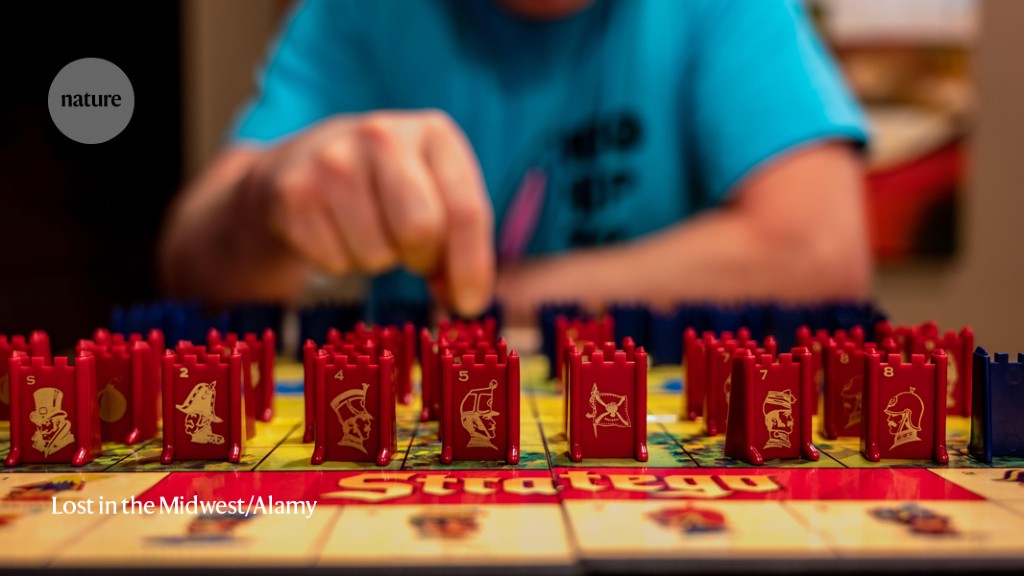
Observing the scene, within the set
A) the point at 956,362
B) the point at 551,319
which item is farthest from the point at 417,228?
the point at 956,362

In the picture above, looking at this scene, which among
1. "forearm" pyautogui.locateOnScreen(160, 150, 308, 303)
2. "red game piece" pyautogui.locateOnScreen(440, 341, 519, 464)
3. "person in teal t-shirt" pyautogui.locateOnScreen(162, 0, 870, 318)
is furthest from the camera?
"person in teal t-shirt" pyautogui.locateOnScreen(162, 0, 870, 318)

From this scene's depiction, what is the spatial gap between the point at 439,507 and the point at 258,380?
397mm

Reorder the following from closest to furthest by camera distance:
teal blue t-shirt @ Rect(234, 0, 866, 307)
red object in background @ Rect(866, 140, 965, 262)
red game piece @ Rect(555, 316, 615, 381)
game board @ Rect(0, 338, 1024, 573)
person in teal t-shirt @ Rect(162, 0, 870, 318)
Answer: game board @ Rect(0, 338, 1024, 573), red game piece @ Rect(555, 316, 615, 381), person in teal t-shirt @ Rect(162, 0, 870, 318), teal blue t-shirt @ Rect(234, 0, 866, 307), red object in background @ Rect(866, 140, 965, 262)

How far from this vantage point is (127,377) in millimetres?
883

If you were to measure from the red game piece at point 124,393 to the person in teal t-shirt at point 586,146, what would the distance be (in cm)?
43

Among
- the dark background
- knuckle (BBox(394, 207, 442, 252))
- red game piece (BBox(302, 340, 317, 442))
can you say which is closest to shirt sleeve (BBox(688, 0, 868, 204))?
knuckle (BBox(394, 207, 442, 252))

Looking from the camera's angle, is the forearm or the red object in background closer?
the forearm

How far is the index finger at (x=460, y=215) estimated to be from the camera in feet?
4.03

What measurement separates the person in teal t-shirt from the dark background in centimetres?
46

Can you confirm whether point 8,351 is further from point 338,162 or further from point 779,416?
point 779,416

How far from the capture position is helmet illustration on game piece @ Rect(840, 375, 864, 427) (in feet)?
2.90

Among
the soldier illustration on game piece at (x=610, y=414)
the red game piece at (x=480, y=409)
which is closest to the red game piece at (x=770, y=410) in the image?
the soldier illustration on game piece at (x=610, y=414)

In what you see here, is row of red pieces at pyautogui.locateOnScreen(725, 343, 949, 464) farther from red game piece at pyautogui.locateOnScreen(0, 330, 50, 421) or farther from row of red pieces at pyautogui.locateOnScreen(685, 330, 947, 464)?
red game piece at pyautogui.locateOnScreen(0, 330, 50, 421)

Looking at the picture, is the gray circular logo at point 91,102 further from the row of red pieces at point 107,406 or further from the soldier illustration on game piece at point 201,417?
the soldier illustration on game piece at point 201,417
